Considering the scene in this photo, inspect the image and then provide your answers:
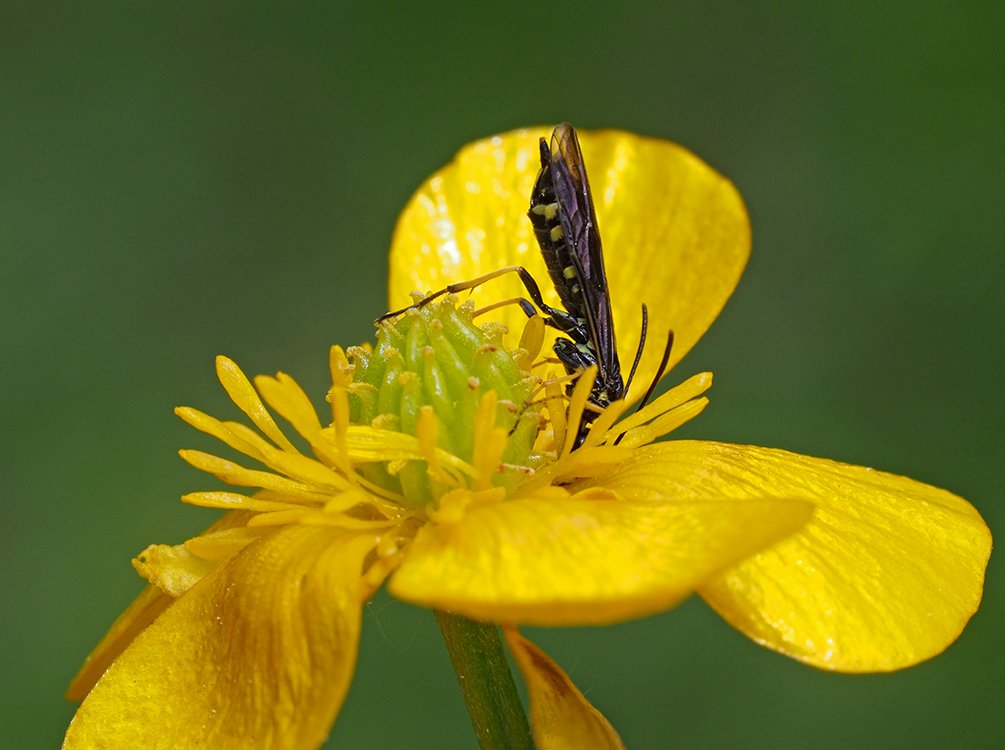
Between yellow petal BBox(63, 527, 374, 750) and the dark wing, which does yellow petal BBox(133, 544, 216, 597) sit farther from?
the dark wing

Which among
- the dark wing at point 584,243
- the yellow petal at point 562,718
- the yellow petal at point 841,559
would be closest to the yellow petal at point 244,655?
the yellow petal at point 562,718

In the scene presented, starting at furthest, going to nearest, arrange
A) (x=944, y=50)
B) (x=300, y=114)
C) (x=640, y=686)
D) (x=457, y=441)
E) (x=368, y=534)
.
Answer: (x=300, y=114) < (x=944, y=50) < (x=640, y=686) < (x=457, y=441) < (x=368, y=534)

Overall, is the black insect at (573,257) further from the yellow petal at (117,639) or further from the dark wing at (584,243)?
the yellow petal at (117,639)

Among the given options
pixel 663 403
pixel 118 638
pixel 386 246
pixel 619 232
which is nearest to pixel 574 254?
pixel 663 403

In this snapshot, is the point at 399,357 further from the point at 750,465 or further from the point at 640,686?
the point at 640,686

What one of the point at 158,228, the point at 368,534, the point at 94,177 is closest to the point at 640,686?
the point at 368,534

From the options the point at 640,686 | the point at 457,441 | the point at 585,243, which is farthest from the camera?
the point at 640,686
